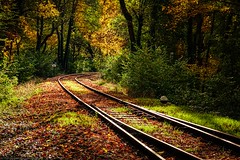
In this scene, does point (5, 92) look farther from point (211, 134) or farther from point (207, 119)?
point (211, 134)

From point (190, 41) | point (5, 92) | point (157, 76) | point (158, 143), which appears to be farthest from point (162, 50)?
point (158, 143)

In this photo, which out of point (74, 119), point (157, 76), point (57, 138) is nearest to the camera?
point (57, 138)

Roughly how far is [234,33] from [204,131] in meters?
10.9

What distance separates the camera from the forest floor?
23.3ft

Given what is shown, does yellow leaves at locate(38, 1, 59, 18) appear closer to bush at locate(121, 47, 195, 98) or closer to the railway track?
bush at locate(121, 47, 195, 98)

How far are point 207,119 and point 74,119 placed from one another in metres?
4.82

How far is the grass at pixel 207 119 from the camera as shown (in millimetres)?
9711

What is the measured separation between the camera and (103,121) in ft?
34.3

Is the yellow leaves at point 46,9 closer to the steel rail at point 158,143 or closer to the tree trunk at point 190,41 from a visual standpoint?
the tree trunk at point 190,41

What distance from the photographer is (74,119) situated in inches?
409

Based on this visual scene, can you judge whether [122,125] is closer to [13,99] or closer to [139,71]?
[13,99]

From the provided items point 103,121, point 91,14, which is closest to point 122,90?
point 103,121

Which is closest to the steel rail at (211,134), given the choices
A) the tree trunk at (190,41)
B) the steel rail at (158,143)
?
the steel rail at (158,143)

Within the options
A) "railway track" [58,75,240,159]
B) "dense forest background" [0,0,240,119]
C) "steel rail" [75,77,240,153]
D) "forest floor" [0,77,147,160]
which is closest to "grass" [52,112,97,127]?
"forest floor" [0,77,147,160]
